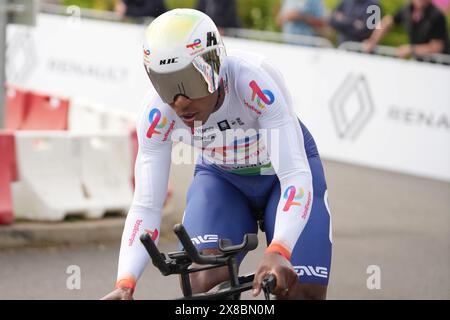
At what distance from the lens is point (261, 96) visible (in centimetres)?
509

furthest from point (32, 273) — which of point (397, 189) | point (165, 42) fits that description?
point (397, 189)

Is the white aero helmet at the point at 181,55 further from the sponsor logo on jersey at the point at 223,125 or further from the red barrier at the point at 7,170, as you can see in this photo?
the red barrier at the point at 7,170

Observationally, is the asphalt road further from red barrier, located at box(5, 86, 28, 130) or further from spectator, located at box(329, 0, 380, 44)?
red barrier, located at box(5, 86, 28, 130)

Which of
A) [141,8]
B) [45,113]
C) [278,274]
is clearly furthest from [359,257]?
[141,8]

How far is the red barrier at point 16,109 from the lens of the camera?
13680mm

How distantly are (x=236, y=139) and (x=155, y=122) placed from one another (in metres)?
0.51

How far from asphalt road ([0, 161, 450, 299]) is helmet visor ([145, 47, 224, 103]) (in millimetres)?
3747

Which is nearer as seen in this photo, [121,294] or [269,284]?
[269,284]

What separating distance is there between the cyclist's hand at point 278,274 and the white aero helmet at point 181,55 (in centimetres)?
76

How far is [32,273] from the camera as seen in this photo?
344 inches

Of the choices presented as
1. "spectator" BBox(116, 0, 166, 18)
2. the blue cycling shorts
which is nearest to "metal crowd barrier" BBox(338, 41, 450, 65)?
"spectator" BBox(116, 0, 166, 18)

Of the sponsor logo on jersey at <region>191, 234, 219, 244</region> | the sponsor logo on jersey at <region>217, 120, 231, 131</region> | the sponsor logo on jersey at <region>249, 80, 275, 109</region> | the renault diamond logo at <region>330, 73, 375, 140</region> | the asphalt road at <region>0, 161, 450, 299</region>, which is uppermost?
the sponsor logo on jersey at <region>249, 80, 275, 109</region>

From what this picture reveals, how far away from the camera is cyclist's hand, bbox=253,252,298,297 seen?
14.2ft

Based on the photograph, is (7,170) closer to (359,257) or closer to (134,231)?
(359,257)
